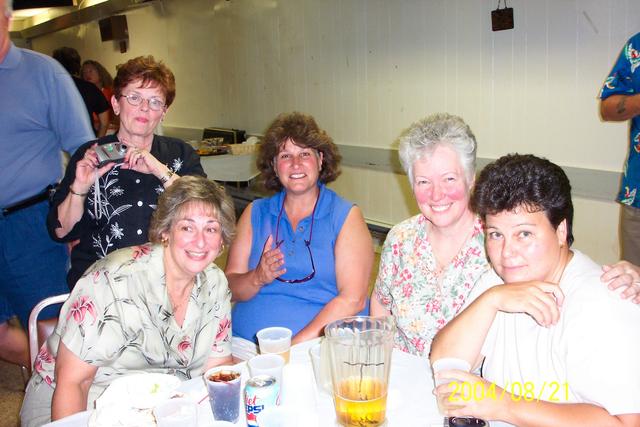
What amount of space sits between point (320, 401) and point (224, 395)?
0.24 metres

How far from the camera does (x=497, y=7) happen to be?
4.18m

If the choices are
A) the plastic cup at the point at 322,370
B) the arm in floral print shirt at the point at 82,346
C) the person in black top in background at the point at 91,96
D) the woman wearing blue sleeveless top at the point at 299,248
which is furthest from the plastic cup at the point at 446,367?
the person in black top in background at the point at 91,96

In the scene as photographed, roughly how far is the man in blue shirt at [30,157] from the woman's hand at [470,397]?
1.96m

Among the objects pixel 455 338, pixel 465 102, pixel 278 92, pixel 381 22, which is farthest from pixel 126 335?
pixel 278 92

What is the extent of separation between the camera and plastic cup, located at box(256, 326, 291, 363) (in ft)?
5.04

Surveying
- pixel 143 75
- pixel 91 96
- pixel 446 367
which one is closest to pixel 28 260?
pixel 143 75

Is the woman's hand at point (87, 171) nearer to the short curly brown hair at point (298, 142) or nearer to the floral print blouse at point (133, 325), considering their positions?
the floral print blouse at point (133, 325)

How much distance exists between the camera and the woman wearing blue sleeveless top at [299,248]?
232cm

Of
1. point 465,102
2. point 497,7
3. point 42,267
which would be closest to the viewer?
point 42,267

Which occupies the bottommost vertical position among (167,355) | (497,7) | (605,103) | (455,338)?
(167,355)

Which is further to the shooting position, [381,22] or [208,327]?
[381,22]

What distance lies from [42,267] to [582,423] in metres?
2.22

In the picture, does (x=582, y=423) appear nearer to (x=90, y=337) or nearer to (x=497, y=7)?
(x=90, y=337)

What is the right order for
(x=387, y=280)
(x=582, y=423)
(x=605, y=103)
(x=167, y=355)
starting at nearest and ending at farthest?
(x=582, y=423) → (x=167, y=355) → (x=387, y=280) → (x=605, y=103)
